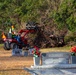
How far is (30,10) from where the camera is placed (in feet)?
89.5

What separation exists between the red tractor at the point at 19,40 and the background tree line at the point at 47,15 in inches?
37.4

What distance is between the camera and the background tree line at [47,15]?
2409 cm

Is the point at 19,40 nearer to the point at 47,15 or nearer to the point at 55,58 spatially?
the point at 47,15

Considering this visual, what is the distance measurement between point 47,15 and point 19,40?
96.3 inches

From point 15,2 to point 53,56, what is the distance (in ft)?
65.4

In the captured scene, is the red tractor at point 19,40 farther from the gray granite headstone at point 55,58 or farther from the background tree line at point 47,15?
the gray granite headstone at point 55,58

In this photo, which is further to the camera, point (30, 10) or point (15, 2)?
point (15, 2)

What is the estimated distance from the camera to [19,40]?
24359 millimetres

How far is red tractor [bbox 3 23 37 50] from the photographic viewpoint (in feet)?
77.6

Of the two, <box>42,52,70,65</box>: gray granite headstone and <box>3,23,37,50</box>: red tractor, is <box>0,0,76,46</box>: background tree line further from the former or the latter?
<box>42,52,70,65</box>: gray granite headstone

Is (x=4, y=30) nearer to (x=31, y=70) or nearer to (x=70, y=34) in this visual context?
(x=70, y=34)

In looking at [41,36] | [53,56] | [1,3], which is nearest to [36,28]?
[41,36]

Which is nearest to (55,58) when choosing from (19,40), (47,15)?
(19,40)

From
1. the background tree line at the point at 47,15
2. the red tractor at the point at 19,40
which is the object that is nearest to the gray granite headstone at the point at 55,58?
the red tractor at the point at 19,40
